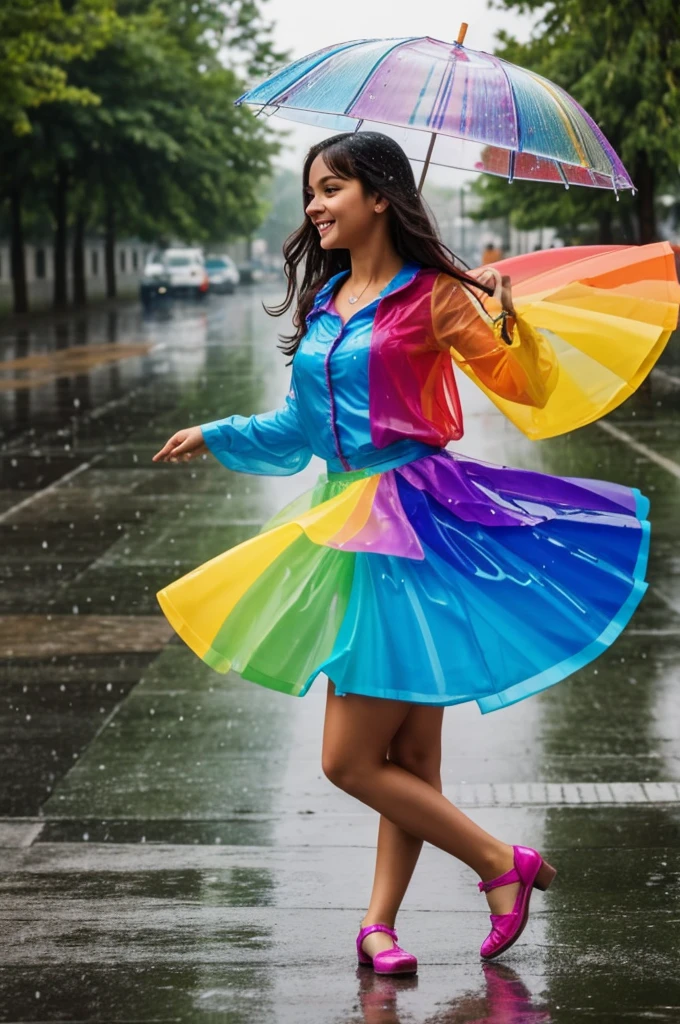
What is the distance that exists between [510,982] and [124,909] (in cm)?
116

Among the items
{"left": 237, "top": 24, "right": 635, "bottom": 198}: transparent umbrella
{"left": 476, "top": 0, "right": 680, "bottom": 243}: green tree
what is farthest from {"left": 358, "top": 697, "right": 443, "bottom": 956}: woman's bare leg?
{"left": 476, "top": 0, "right": 680, "bottom": 243}: green tree

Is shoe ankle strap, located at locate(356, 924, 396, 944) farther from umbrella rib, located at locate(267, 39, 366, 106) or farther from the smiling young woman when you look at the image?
umbrella rib, located at locate(267, 39, 366, 106)

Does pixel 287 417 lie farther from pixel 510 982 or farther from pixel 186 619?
pixel 510 982

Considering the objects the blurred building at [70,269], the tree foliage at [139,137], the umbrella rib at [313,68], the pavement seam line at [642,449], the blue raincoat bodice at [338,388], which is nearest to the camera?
the blue raincoat bodice at [338,388]

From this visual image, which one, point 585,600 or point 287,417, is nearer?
point 585,600

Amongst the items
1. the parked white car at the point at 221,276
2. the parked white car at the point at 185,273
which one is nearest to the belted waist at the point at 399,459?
the parked white car at the point at 185,273

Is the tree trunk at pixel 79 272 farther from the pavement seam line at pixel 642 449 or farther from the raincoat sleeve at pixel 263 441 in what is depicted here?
the raincoat sleeve at pixel 263 441

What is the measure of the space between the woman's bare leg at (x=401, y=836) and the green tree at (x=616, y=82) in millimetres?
6490

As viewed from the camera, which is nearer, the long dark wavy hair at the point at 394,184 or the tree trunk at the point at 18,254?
the long dark wavy hair at the point at 394,184

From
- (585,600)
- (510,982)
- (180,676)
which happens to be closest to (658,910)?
(510,982)

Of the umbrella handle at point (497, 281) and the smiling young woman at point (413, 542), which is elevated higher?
the umbrella handle at point (497, 281)

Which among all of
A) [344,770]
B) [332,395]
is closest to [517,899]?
[344,770]

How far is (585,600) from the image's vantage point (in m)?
3.67

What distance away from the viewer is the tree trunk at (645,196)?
3002 centimetres
